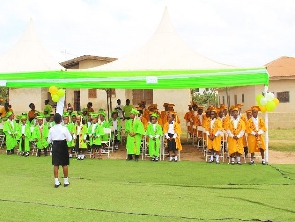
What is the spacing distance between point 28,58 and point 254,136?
930 cm

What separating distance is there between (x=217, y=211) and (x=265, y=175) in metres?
3.61

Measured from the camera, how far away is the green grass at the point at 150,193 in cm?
554

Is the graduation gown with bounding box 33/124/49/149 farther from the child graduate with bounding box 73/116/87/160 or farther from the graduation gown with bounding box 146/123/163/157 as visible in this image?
the graduation gown with bounding box 146/123/163/157

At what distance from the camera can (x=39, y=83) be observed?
37.7ft

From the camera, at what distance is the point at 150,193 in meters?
6.98

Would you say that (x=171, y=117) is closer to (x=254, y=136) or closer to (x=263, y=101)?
(x=254, y=136)

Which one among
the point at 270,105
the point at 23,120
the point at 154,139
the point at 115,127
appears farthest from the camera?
the point at 115,127

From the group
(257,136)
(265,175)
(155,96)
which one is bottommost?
(265,175)

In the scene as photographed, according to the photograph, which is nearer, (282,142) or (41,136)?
(41,136)

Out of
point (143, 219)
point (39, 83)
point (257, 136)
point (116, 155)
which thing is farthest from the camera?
point (116, 155)

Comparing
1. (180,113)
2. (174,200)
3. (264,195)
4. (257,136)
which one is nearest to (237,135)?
(257,136)

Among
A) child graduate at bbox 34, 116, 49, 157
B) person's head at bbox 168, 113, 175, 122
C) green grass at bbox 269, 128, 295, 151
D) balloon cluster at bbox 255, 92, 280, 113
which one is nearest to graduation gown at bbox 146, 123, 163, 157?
person's head at bbox 168, 113, 175, 122

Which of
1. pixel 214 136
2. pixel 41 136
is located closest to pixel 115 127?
pixel 41 136

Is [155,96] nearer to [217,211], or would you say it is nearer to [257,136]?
[257,136]
